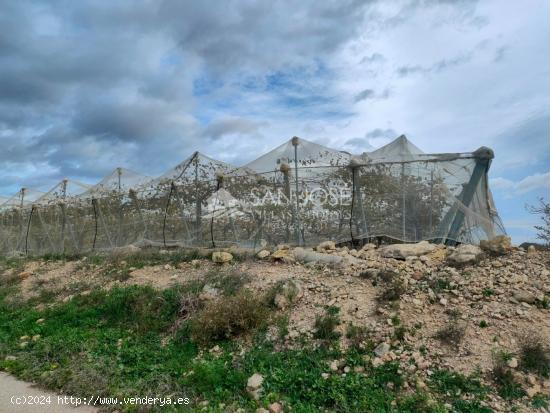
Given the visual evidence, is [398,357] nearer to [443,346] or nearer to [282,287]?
[443,346]

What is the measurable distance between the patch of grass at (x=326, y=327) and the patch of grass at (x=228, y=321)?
747 mm

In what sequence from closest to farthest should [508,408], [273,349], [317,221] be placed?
[508,408], [273,349], [317,221]

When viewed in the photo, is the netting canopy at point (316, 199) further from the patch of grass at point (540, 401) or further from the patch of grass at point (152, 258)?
the patch of grass at point (540, 401)

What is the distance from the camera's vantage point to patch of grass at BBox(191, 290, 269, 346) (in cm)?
560

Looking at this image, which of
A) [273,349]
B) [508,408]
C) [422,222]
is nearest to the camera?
[508,408]

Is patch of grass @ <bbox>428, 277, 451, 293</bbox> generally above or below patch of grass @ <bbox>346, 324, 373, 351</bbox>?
above

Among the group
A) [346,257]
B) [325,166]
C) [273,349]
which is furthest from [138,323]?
[325,166]

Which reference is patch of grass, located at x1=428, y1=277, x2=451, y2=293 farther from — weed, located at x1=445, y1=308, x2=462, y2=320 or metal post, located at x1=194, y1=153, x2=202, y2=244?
metal post, located at x1=194, y1=153, x2=202, y2=244

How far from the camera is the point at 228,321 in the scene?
18.3 ft

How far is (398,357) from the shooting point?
4.69m

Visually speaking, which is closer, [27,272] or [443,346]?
[443,346]

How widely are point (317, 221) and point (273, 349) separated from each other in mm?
4140

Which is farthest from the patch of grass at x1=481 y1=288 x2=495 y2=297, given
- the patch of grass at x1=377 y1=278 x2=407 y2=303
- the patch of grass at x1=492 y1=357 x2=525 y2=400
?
the patch of grass at x1=492 y1=357 x2=525 y2=400

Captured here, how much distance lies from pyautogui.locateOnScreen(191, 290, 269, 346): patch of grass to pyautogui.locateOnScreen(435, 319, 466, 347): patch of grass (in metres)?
2.17
